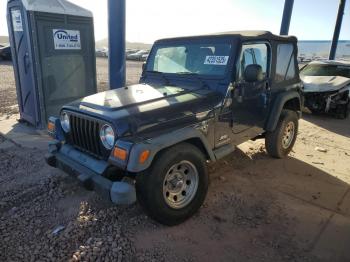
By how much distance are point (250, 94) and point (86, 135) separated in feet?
6.89

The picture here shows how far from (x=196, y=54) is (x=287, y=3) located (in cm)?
748

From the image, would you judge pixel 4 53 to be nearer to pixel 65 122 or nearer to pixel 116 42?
pixel 116 42

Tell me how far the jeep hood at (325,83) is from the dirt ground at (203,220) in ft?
12.3

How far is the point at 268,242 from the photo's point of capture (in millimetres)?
2998

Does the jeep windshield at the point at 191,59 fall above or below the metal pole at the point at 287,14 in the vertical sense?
below

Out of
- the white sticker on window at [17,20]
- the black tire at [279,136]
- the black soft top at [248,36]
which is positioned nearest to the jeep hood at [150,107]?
the black soft top at [248,36]

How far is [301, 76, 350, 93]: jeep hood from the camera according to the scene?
26.0ft

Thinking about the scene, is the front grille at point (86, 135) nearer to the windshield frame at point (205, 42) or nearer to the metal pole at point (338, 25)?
the windshield frame at point (205, 42)

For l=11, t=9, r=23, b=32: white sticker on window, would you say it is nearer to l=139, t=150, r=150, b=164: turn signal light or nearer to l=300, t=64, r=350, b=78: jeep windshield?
l=139, t=150, r=150, b=164: turn signal light

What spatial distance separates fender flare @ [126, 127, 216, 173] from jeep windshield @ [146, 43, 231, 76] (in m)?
0.96

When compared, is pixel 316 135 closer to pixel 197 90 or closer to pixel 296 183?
pixel 296 183

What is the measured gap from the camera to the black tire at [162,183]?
112 inches

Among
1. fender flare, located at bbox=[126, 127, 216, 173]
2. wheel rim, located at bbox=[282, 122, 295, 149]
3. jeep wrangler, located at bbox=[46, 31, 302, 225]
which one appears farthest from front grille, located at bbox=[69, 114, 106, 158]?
wheel rim, located at bbox=[282, 122, 295, 149]

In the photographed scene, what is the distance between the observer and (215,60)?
3.69 m
